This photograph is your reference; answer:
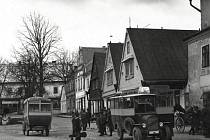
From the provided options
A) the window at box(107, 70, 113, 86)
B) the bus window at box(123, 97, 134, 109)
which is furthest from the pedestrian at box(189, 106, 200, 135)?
the window at box(107, 70, 113, 86)

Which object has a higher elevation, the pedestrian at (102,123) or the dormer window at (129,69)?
the dormer window at (129,69)

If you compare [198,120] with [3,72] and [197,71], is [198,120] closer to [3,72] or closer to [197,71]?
[197,71]

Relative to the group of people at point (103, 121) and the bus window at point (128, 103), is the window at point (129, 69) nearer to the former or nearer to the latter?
the group of people at point (103, 121)

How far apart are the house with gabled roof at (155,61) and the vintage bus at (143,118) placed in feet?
35.6

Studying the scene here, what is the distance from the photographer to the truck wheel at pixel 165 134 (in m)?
20.2

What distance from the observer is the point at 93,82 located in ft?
194

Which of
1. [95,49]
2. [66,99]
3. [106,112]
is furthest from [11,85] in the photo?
[106,112]

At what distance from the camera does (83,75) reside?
225 feet

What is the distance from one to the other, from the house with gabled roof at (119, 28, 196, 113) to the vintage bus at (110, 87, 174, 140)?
35.6 feet

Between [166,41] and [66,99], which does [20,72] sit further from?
[66,99]

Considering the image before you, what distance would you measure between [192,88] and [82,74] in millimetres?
40679

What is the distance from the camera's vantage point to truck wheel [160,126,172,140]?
20219mm

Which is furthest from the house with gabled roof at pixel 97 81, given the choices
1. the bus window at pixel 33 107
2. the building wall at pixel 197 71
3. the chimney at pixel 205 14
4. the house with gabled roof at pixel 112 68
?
the chimney at pixel 205 14

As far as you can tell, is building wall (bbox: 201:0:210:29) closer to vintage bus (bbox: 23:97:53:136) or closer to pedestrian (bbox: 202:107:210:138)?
pedestrian (bbox: 202:107:210:138)
